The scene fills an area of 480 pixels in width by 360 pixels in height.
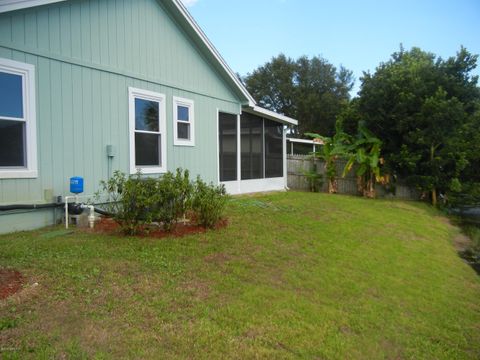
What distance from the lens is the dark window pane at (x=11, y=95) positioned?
6.00m

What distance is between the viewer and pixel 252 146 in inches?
521

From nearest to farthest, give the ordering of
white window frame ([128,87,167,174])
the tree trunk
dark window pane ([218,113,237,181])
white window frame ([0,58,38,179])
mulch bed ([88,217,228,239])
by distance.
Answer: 1. white window frame ([0,58,38,179])
2. mulch bed ([88,217,228,239])
3. white window frame ([128,87,167,174])
4. dark window pane ([218,113,237,181])
5. the tree trunk

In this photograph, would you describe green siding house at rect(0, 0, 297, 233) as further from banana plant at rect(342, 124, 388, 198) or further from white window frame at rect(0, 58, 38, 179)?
banana plant at rect(342, 124, 388, 198)

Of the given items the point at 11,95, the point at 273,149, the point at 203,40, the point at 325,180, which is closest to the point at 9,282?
the point at 11,95

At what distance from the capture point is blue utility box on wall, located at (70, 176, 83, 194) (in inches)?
262

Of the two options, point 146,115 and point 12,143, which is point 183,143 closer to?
point 146,115

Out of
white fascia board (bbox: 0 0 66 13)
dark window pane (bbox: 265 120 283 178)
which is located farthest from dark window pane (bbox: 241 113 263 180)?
white fascia board (bbox: 0 0 66 13)

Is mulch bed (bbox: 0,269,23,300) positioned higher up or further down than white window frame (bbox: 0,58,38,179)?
further down

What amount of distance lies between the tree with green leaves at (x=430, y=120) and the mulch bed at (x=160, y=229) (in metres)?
10.1

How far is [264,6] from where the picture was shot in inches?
822

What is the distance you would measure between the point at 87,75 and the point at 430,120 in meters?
11.8

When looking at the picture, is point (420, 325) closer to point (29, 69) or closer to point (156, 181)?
point (156, 181)

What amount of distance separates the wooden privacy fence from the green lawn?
30.0 feet

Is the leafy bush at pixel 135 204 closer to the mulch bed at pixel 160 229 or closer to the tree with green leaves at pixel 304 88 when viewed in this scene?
the mulch bed at pixel 160 229
